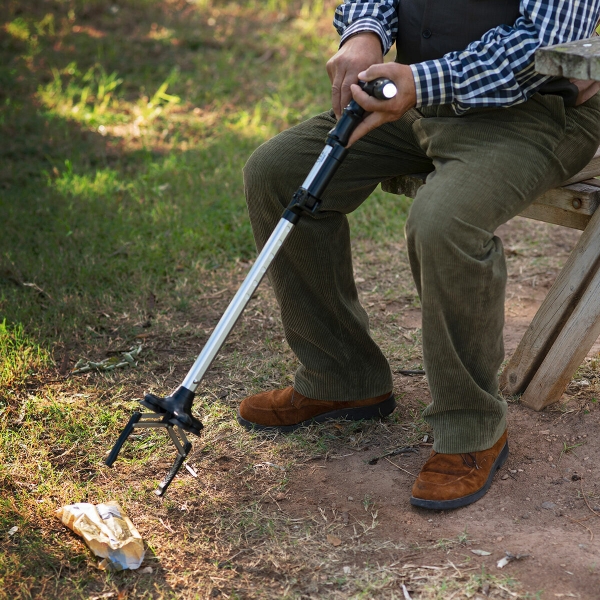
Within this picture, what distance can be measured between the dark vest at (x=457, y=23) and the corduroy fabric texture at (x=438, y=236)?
0.50 feet

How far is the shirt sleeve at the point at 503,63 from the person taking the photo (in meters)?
2.21

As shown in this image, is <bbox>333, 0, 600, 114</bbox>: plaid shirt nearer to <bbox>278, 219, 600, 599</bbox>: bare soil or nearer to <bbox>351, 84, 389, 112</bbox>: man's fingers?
<bbox>351, 84, 389, 112</bbox>: man's fingers

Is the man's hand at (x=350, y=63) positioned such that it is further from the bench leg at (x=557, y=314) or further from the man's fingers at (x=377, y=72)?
the bench leg at (x=557, y=314)

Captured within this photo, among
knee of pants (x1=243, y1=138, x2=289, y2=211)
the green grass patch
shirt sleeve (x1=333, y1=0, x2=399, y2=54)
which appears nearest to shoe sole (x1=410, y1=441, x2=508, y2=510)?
knee of pants (x1=243, y1=138, x2=289, y2=211)

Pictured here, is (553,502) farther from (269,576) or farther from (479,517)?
(269,576)

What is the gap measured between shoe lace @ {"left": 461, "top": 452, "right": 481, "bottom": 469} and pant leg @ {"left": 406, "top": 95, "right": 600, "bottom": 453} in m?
0.03

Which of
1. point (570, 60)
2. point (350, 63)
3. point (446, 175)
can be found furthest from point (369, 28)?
point (570, 60)

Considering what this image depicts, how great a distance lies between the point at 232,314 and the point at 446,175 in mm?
711

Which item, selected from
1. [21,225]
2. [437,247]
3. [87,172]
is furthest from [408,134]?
[87,172]

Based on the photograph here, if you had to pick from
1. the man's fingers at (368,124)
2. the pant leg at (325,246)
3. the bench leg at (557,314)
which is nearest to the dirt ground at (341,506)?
the bench leg at (557,314)

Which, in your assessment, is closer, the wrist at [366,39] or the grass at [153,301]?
the grass at [153,301]

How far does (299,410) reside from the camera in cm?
285

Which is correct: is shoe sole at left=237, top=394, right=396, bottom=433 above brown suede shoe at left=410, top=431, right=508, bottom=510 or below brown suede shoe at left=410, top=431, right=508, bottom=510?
below

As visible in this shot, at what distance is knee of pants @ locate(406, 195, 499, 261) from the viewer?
2.12 meters
